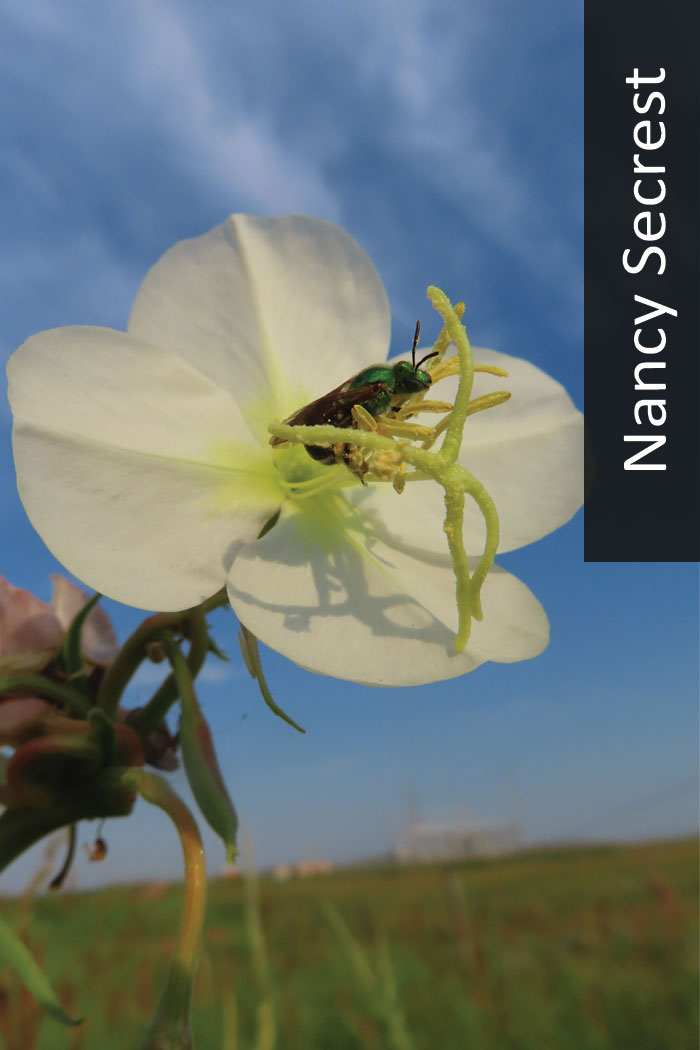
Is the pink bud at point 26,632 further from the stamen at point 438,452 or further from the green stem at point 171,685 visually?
the stamen at point 438,452

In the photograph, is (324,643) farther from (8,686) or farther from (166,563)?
(8,686)

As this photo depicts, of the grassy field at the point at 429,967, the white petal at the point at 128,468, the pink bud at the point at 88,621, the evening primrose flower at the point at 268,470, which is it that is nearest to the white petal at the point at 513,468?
the evening primrose flower at the point at 268,470

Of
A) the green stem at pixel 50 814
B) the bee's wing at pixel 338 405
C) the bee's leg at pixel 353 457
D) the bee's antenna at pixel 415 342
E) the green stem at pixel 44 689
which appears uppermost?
the bee's antenna at pixel 415 342

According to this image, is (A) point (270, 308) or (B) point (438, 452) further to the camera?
(A) point (270, 308)

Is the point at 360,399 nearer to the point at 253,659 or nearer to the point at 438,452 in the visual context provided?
the point at 438,452

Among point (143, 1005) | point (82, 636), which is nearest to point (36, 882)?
point (82, 636)

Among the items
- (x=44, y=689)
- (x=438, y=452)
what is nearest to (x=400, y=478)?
(x=438, y=452)

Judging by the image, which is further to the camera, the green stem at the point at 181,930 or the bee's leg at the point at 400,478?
the bee's leg at the point at 400,478
